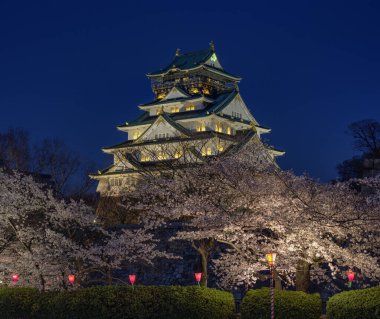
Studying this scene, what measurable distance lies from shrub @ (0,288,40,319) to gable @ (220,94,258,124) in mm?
44054

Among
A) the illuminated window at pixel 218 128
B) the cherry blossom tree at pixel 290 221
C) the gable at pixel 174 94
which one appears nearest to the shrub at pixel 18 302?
the cherry blossom tree at pixel 290 221

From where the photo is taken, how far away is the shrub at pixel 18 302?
21.4 metres

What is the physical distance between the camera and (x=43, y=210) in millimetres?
24703

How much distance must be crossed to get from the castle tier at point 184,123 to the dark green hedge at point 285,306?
2951 centimetres

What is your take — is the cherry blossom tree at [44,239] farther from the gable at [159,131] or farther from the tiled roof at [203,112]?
the tiled roof at [203,112]

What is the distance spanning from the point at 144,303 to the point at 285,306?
389 centimetres

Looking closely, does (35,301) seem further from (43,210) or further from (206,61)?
(206,61)

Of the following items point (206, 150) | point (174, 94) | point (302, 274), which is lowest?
point (302, 274)

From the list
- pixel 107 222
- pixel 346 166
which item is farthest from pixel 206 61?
pixel 107 222

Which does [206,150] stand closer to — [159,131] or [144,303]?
[159,131]

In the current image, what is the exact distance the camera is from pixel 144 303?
62.6ft

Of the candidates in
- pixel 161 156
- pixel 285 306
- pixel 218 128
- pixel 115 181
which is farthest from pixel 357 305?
pixel 218 128

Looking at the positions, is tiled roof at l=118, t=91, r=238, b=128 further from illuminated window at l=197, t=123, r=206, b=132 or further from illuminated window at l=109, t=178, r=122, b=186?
illuminated window at l=109, t=178, r=122, b=186

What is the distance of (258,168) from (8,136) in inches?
1583
